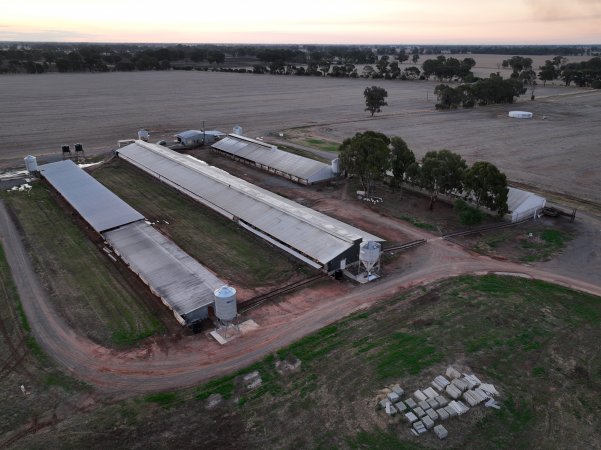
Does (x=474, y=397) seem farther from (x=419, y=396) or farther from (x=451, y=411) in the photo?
(x=419, y=396)

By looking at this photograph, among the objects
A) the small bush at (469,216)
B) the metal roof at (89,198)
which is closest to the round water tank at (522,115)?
the small bush at (469,216)

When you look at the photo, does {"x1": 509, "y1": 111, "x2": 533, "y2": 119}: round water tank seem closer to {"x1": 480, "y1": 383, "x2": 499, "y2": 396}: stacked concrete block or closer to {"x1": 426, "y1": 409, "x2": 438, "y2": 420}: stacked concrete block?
{"x1": 480, "y1": 383, "x2": 499, "y2": 396}: stacked concrete block

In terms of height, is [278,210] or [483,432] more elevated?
[278,210]

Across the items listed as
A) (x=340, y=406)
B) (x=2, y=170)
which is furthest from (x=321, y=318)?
(x=2, y=170)

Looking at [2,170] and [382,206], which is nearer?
[382,206]

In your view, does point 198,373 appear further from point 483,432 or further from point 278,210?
point 278,210

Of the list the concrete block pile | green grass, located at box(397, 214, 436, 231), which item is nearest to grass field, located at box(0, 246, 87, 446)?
the concrete block pile

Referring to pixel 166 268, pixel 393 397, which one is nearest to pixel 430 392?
pixel 393 397
